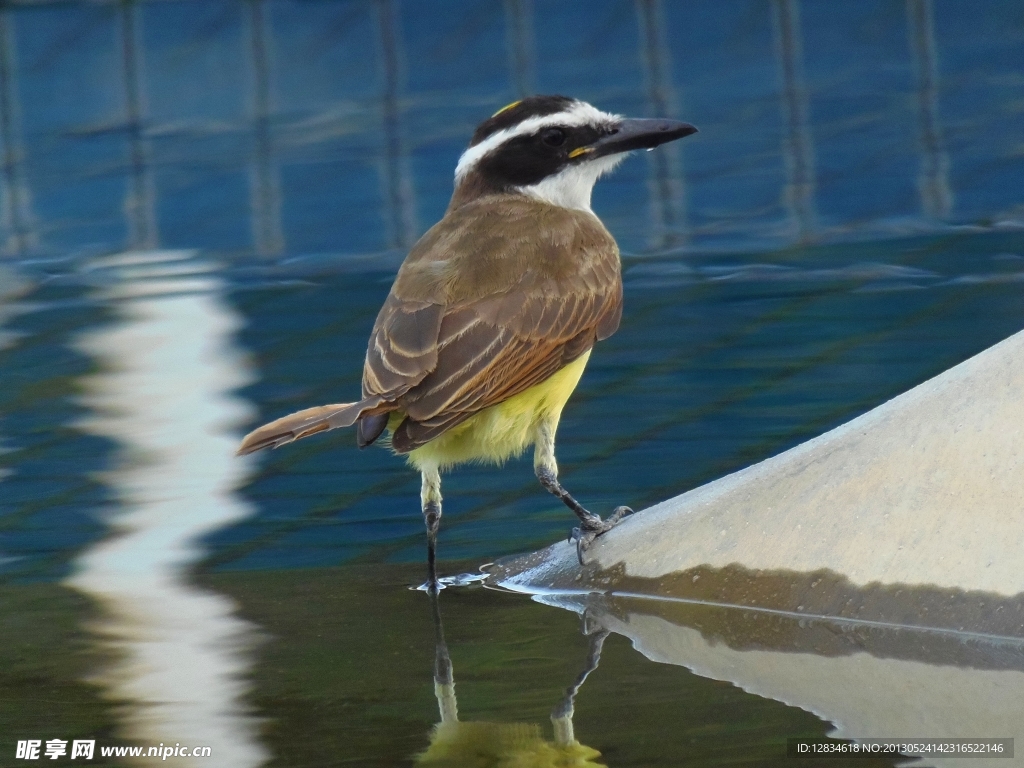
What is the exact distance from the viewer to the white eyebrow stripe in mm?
6582

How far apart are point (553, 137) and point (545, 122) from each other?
0.07m

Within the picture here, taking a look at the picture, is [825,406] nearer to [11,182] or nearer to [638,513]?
[638,513]

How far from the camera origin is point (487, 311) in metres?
5.75

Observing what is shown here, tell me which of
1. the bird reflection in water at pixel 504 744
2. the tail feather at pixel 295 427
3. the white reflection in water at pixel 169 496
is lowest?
the bird reflection in water at pixel 504 744

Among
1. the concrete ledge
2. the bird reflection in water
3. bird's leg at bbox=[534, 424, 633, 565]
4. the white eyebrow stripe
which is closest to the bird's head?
the white eyebrow stripe

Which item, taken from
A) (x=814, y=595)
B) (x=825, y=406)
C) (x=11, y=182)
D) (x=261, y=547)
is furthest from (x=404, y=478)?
(x=11, y=182)

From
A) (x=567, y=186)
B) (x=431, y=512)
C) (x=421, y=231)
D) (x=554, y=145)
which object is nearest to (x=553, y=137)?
(x=554, y=145)

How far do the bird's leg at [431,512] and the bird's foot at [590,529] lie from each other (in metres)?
0.39

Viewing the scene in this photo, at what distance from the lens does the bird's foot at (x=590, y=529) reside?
17.9 ft

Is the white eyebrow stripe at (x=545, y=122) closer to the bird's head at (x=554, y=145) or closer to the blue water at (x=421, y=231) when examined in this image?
the bird's head at (x=554, y=145)

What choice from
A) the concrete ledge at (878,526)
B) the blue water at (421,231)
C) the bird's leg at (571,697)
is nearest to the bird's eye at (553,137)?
the blue water at (421,231)

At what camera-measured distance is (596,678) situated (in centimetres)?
445

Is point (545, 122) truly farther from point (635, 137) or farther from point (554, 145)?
point (635, 137)

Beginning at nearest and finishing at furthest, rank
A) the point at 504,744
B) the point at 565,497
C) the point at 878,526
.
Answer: the point at 504,744
the point at 878,526
the point at 565,497
